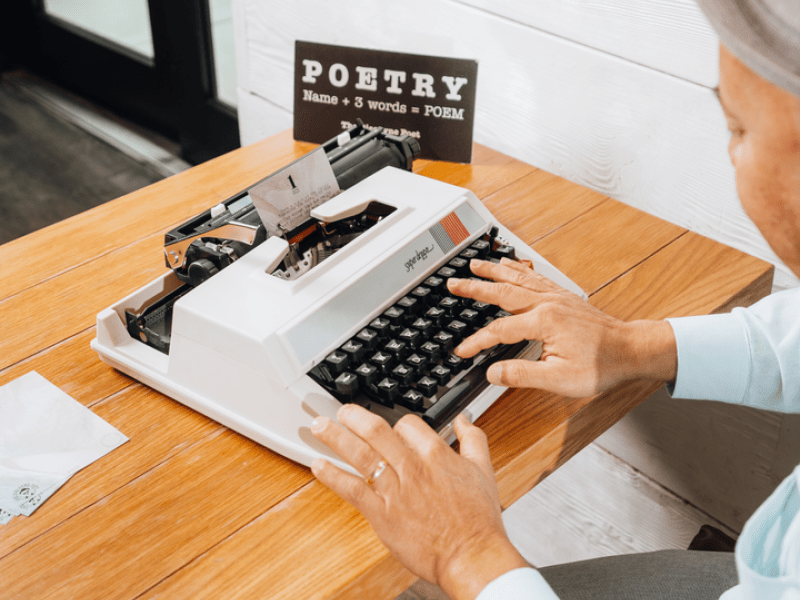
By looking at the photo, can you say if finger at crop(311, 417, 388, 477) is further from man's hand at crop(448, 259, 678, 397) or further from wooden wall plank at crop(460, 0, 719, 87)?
wooden wall plank at crop(460, 0, 719, 87)

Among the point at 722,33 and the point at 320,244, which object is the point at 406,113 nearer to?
the point at 320,244

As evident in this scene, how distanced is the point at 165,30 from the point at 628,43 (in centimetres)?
205

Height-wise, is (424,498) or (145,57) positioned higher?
(424,498)

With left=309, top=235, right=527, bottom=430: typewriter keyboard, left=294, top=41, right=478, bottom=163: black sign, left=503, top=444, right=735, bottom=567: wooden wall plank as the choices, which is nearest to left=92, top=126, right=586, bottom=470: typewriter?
left=309, top=235, right=527, bottom=430: typewriter keyboard

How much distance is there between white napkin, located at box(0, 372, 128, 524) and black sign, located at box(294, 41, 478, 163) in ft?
2.58

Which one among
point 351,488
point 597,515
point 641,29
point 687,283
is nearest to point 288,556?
point 351,488

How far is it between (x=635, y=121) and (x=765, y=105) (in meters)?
0.87

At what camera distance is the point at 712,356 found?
3.25 feet

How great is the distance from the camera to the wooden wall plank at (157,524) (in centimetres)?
75

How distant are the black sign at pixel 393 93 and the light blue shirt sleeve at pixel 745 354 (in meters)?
0.64

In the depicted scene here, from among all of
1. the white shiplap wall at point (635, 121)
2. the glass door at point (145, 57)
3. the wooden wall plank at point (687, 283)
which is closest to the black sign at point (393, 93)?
the white shiplap wall at point (635, 121)

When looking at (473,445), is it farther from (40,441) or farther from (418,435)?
(40,441)

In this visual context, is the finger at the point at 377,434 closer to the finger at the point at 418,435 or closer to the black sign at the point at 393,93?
the finger at the point at 418,435

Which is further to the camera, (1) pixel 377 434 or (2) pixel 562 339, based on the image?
(2) pixel 562 339
